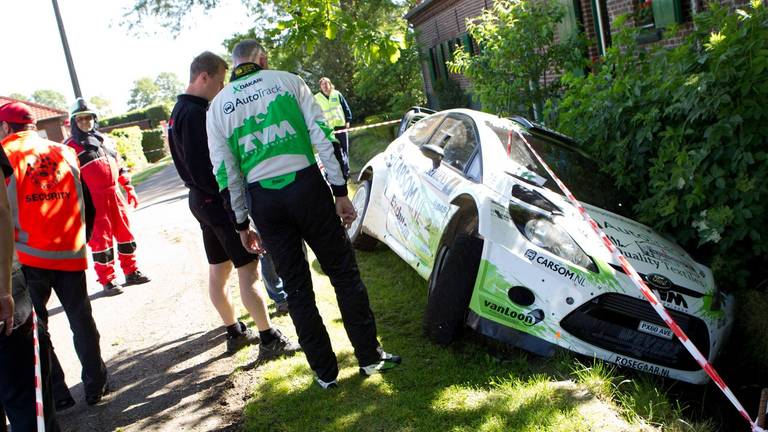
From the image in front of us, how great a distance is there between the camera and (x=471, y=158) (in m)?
5.05

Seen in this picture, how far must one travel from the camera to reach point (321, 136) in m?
3.87

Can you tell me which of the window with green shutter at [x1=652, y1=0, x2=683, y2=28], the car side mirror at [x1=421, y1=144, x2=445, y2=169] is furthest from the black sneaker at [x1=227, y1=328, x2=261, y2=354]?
the window with green shutter at [x1=652, y1=0, x2=683, y2=28]

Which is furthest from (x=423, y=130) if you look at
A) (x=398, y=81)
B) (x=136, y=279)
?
(x=398, y=81)

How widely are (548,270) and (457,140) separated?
1832 millimetres

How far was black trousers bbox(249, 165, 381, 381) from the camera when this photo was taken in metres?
3.87

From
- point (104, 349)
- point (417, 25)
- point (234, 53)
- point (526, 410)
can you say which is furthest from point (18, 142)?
point (417, 25)

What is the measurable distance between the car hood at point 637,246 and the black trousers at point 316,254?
1339 millimetres

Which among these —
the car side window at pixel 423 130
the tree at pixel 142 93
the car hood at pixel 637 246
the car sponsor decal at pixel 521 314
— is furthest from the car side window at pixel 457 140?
the tree at pixel 142 93

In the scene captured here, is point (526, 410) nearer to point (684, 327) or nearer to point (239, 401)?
point (684, 327)

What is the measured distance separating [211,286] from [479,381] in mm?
2104

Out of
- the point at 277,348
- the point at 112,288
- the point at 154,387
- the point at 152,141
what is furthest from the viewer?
the point at 152,141

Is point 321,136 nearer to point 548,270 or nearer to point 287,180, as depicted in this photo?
point 287,180

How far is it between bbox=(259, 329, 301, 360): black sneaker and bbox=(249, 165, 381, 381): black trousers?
27.4 inches

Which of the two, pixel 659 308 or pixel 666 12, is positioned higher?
pixel 666 12
